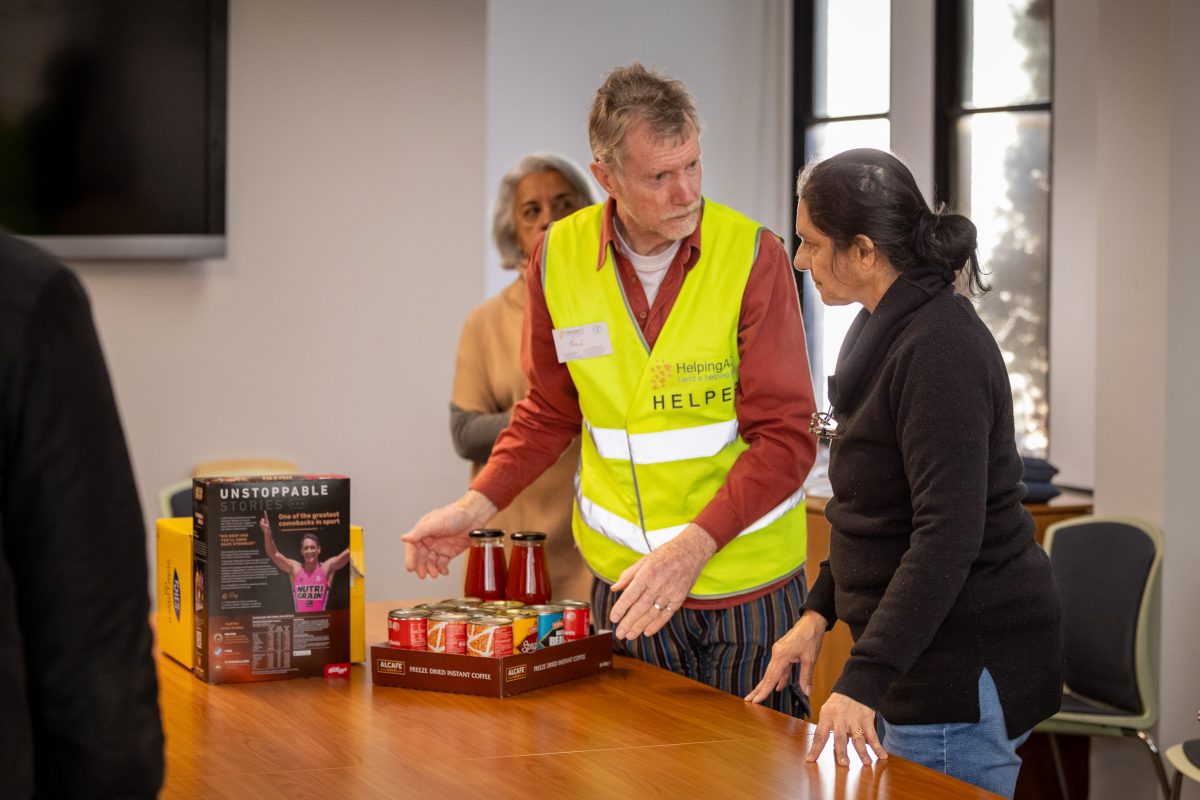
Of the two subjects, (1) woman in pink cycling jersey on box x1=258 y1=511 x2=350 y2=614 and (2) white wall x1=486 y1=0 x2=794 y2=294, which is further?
(2) white wall x1=486 y1=0 x2=794 y2=294

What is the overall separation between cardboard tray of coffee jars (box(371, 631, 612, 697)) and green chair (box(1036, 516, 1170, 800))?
1742 mm

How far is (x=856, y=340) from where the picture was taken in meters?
1.82

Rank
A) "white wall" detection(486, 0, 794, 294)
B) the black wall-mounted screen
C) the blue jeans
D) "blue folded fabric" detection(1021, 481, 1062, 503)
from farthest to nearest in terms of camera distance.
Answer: "white wall" detection(486, 0, 794, 294) < the black wall-mounted screen < "blue folded fabric" detection(1021, 481, 1062, 503) < the blue jeans

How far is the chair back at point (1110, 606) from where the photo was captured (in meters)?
3.46

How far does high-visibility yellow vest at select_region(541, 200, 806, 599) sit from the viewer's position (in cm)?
221

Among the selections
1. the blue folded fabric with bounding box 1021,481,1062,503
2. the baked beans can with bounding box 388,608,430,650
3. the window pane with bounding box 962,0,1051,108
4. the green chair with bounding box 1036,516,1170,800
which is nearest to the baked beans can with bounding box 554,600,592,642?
the baked beans can with bounding box 388,608,430,650

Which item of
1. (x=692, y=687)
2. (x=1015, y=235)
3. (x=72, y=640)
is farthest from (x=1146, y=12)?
(x=72, y=640)

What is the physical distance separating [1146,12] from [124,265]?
316 cm

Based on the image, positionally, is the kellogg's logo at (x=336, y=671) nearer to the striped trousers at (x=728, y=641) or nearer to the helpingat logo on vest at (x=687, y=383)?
the striped trousers at (x=728, y=641)

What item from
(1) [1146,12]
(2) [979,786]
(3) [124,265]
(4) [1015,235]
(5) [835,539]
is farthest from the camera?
(4) [1015,235]

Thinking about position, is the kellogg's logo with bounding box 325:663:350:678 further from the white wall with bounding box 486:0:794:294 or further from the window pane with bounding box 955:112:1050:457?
the window pane with bounding box 955:112:1050:457

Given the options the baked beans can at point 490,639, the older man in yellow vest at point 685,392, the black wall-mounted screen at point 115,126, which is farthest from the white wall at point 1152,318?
the black wall-mounted screen at point 115,126

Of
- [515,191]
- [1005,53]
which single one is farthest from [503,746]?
[1005,53]

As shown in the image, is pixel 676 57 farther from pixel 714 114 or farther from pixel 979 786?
pixel 979 786
